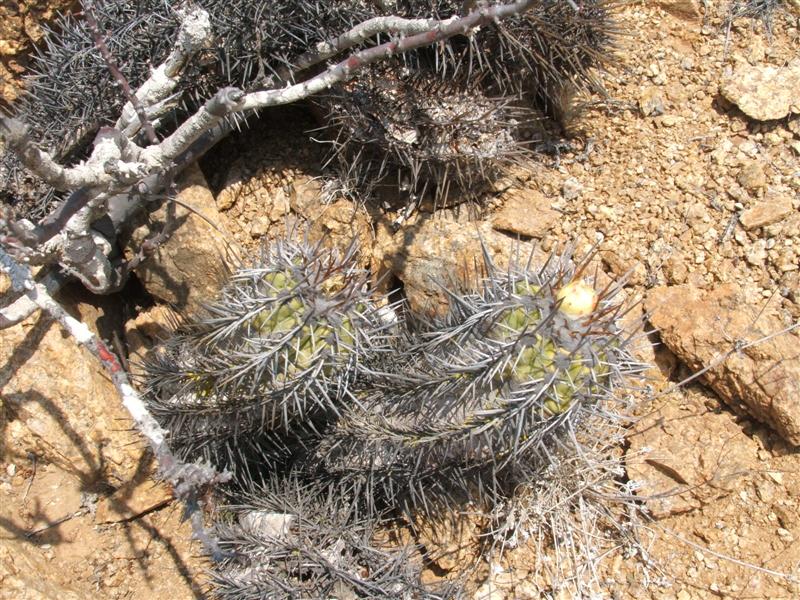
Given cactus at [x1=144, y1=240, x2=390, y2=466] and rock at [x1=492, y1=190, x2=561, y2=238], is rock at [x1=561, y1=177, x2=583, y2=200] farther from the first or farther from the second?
cactus at [x1=144, y1=240, x2=390, y2=466]

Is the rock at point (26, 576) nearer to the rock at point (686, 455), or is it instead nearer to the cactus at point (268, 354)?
the cactus at point (268, 354)

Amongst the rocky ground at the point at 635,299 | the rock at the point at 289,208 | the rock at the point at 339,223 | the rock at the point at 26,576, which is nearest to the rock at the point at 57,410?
the rocky ground at the point at 635,299

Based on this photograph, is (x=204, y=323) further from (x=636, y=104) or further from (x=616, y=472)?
(x=636, y=104)

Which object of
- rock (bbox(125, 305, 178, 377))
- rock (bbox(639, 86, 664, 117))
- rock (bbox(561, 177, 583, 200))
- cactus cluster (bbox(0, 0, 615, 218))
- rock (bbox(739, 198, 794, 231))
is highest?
cactus cluster (bbox(0, 0, 615, 218))

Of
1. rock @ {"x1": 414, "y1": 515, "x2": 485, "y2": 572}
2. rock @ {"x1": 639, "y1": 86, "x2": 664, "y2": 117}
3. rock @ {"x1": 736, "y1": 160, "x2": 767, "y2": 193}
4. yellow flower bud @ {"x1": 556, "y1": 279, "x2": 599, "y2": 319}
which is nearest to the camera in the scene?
yellow flower bud @ {"x1": 556, "y1": 279, "x2": 599, "y2": 319}

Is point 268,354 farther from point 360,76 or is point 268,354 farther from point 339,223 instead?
point 360,76

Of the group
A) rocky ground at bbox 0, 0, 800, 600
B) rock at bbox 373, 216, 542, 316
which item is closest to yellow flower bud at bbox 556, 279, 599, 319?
rocky ground at bbox 0, 0, 800, 600

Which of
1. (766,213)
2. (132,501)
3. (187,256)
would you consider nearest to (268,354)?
(187,256)
